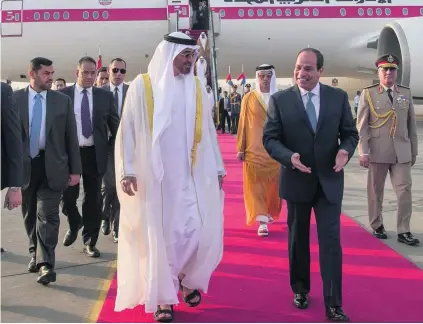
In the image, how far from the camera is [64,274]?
379 centimetres

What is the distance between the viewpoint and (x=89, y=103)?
171 inches

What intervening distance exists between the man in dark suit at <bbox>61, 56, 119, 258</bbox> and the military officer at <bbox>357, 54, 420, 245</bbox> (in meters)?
2.29

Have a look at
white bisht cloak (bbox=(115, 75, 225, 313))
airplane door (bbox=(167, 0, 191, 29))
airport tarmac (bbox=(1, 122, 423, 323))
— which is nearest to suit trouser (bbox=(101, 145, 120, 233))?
airport tarmac (bbox=(1, 122, 423, 323))

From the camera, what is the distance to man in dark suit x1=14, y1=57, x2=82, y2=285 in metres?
3.60

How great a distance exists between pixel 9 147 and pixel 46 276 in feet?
3.78

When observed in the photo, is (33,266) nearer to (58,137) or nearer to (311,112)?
(58,137)

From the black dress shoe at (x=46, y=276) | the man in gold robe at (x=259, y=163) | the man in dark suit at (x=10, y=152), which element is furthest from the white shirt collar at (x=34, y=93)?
the man in gold robe at (x=259, y=163)

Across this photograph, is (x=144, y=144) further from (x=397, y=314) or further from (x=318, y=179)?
(x=397, y=314)

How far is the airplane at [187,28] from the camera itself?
13.5 metres

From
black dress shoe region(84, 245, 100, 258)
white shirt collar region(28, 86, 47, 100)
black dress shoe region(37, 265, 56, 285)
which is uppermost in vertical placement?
white shirt collar region(28, 86, 47, 100)

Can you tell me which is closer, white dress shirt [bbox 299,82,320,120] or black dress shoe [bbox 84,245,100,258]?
white dress shirt [bbox 299,82,320,120]

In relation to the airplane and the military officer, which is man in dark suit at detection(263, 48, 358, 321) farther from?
the airplane

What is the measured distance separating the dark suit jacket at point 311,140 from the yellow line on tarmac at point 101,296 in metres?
1.34

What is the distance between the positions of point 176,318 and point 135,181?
33.2 inches
